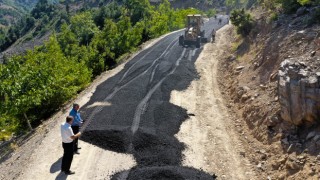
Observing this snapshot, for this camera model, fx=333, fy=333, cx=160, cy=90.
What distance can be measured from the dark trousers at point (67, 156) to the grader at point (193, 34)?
66.4 ft

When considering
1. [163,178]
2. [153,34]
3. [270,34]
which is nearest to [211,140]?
[163,178]

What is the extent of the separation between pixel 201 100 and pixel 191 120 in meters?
2.62

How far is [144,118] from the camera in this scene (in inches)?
554

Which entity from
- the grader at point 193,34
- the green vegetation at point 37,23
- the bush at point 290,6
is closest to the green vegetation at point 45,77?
the grader at point 193,34

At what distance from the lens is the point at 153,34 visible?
132 ft

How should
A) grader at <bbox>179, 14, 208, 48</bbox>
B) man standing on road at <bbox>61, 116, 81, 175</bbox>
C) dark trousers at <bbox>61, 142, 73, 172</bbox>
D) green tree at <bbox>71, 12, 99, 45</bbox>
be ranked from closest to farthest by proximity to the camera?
1. man standing on road at <bbox>61, 116, 81, 175</bbox>
2. dark trousers at <bbox>61, 142, 73, 172</bbox>
3. grader at <bbox>179, 14, 208, 48</bbox>
4. green tree at <bbox>71, 12, 99, 45</bbox>

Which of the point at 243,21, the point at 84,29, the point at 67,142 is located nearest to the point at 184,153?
the point at 67,142

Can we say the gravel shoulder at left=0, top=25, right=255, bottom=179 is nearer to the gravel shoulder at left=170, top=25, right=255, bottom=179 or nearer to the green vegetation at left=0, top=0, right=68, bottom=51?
the gravel shoulder at left=170, top=25, right=255, bottom=179

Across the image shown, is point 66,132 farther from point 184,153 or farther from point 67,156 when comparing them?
point 184,153

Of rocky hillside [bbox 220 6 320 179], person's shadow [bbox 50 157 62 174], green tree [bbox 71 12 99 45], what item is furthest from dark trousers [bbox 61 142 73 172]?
green tree [bbox 71 12 99 45]

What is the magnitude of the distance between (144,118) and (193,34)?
55.9 ft

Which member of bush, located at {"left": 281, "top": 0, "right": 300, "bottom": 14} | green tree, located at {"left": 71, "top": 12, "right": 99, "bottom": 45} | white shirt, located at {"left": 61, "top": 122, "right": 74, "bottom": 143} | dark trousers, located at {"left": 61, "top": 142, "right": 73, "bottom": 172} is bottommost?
green tree, located at {"left": 71, "top": 12, "right": 99, "bottom": 45}

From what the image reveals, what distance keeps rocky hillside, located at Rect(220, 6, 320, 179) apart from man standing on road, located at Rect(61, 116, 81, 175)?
6142mm

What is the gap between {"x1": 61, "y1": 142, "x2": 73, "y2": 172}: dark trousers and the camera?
9884 mm
